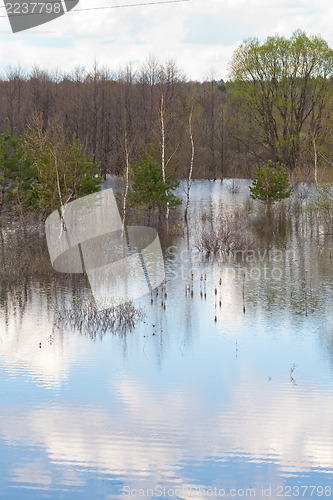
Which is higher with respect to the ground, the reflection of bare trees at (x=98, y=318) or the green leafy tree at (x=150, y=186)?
the green leafy tree at (x=150, y=186)

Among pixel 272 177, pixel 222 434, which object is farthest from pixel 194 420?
pixel 272 177

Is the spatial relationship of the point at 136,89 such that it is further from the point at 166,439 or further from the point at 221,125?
the point at 166,439

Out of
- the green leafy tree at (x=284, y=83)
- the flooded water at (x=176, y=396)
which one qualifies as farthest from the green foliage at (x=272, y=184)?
the green leafy tree at (x=284, y=83)

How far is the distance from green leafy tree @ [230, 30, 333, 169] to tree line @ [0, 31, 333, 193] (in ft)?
0.23

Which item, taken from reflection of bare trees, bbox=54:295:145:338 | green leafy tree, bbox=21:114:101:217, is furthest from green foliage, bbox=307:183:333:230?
reflection of bare trees, bbox=54:295:145:338

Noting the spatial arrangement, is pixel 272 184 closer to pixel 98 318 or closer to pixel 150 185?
pixel 150 185

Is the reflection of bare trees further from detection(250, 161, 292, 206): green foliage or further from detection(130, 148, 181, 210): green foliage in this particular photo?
detection(250, 161, 292, 206): green foliage

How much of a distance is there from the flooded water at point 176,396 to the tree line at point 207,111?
17937 millimetres

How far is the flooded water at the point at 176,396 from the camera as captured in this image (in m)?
8.01

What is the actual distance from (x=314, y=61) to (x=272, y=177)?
1821 centimetres

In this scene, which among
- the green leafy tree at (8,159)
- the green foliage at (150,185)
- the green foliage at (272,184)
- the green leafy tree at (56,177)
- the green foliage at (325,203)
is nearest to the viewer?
the green foliage at (325,203)

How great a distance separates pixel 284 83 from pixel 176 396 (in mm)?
39573

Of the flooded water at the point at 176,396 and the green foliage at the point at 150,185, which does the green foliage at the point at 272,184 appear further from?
the flooded water at the point at 176,396

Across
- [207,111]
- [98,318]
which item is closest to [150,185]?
[98,318]
